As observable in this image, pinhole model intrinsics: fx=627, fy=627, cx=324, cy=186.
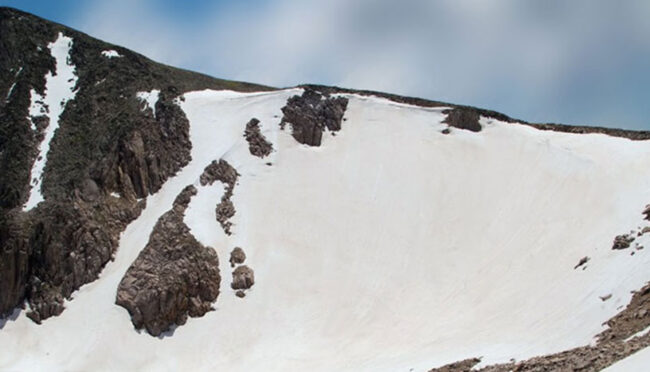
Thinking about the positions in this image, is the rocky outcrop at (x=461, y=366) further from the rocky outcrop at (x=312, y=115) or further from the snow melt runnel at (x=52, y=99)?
the rocky outcrop at (x=312, y=115)

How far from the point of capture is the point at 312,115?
54.8 m

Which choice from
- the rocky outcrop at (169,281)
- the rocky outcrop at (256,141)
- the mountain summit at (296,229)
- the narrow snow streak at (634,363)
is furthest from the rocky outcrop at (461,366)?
the rocky outcrop at (256,141)

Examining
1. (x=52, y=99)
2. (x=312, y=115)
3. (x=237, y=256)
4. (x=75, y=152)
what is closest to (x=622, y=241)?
(x=237, y=256)

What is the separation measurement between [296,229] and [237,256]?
16.1ft

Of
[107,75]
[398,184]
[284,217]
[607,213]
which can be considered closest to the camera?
[607,213]

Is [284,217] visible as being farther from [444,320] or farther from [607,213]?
[607,213]

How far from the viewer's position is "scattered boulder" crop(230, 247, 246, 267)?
40156 millimetres

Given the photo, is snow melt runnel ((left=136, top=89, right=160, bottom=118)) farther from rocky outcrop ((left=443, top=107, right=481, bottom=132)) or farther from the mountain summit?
rocky outcrop ((left=443, top=107, right=481, bottom=132))

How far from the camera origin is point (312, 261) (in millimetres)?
40781

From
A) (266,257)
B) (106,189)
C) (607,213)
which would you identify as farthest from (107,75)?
(607,213)

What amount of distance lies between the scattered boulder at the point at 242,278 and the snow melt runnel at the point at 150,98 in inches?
747

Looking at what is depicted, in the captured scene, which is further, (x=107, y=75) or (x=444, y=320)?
(x=107, y=75)

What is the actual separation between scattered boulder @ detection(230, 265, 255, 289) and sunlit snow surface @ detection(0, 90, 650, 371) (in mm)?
475

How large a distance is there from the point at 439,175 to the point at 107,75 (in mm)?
30799
